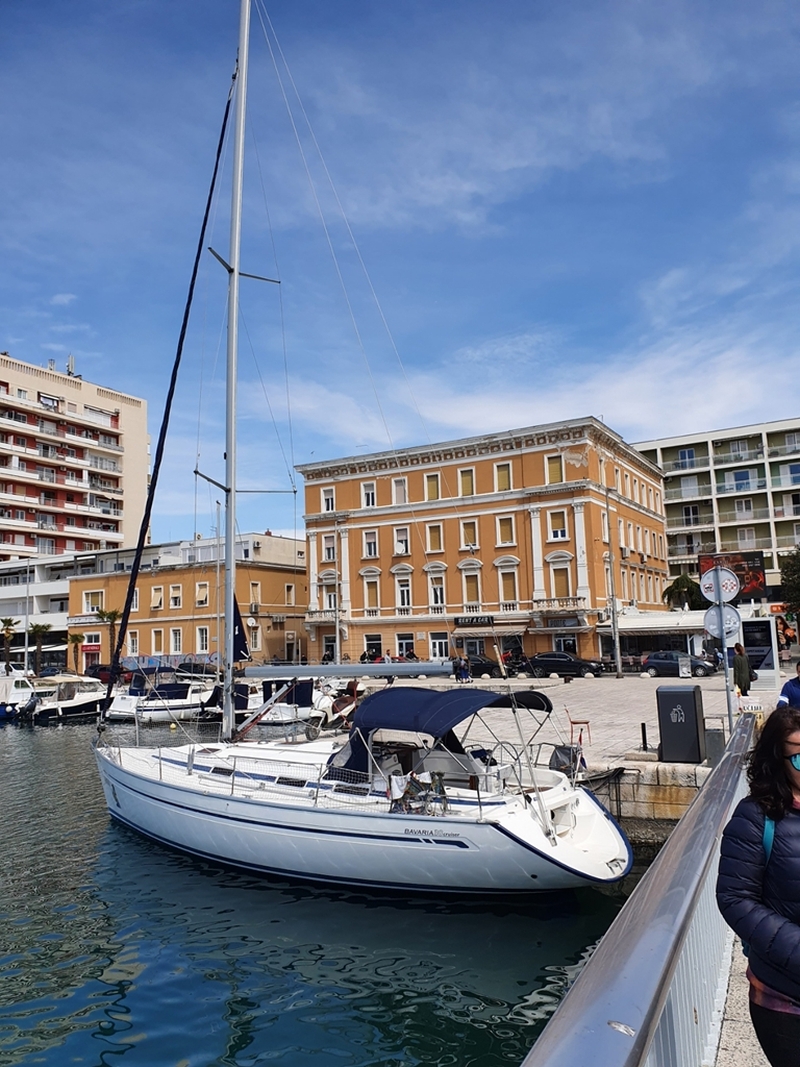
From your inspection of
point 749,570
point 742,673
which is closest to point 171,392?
point 742,673

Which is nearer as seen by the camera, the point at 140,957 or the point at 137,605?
the point at 140,957

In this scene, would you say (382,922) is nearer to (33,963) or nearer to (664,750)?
(33,963)

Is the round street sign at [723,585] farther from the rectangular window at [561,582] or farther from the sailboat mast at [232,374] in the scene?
the rectangular window at [561,582]

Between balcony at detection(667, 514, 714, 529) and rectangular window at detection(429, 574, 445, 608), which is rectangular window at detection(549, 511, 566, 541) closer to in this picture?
rectangular window at detection(429, 574, 445, 608)

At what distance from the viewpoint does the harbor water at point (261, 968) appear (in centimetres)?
710

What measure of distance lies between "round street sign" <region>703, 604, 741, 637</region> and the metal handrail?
8956mm

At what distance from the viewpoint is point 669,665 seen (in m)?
38.7

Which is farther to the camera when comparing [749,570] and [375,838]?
[749,570]

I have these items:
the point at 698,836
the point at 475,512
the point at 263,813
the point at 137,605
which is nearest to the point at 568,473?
the point at 475,512

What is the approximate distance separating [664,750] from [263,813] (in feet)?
21.4

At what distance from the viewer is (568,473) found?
160 ft

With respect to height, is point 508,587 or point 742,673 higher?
point 508,587

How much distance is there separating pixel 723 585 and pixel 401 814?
5676 millimetres

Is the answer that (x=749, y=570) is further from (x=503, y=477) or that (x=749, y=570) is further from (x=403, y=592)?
(x=403, y=592)
